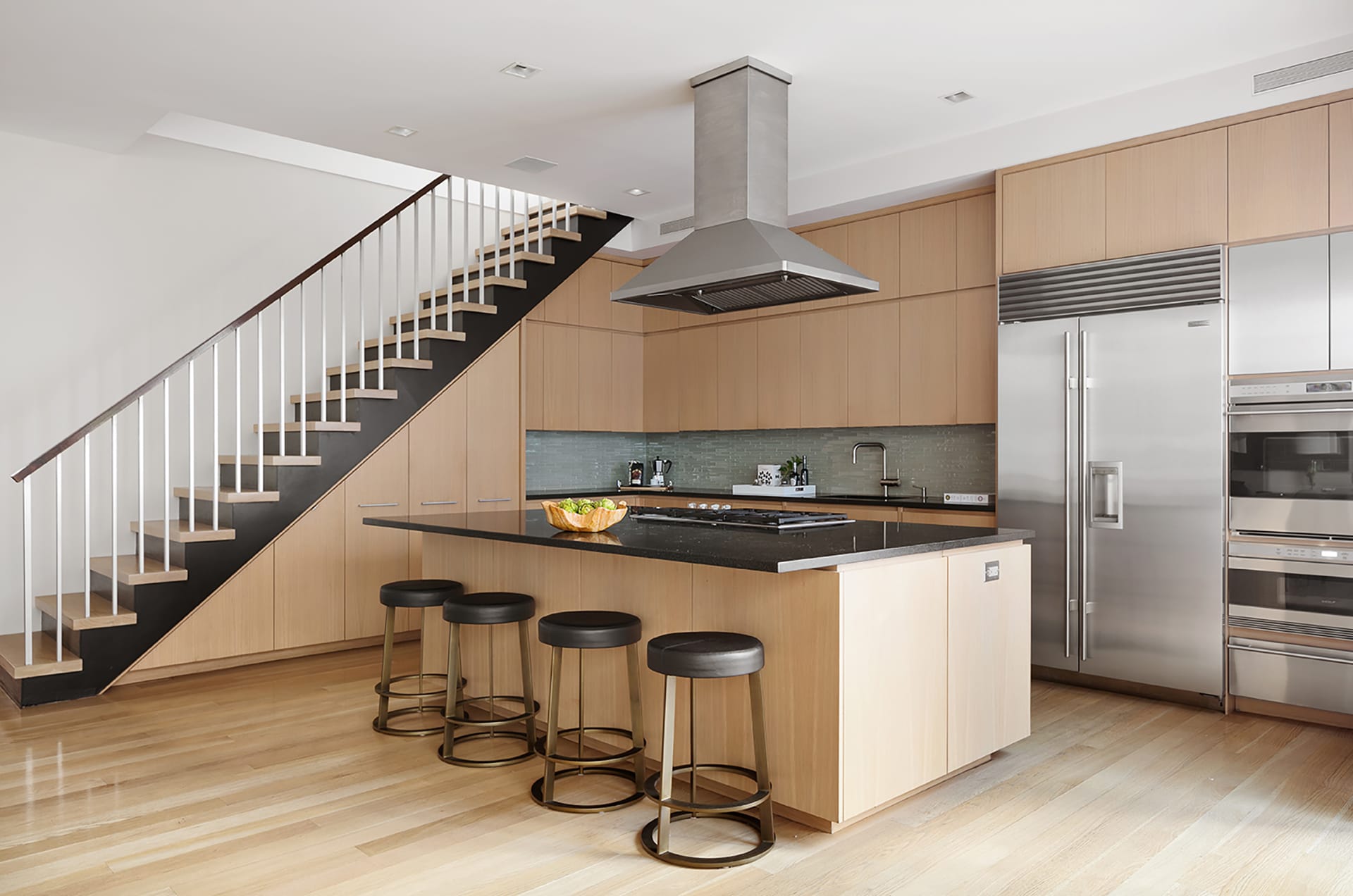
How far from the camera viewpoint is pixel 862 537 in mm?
3252

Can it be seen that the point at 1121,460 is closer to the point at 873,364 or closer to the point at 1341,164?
the point at 1341,164

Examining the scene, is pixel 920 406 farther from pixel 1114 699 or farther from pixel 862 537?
pixel 862 537

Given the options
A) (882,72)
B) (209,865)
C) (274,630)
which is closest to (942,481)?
(882,72)

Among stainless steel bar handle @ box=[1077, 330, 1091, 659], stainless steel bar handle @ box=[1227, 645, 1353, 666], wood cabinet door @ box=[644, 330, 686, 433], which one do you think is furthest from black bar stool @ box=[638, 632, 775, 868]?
wood cabinet door @ box=[644, 330, 686, 433]

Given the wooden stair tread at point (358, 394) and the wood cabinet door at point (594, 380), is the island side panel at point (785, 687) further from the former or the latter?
the wood cabinet door at point (594, 380)

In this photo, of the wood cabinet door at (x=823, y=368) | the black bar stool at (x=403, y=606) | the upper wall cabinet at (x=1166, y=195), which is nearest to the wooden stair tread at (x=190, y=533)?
the black bar stool at (x=403, y=606)

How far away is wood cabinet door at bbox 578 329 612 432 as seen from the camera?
7215 mm

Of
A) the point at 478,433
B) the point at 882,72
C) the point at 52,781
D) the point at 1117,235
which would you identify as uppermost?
the point at 882,72

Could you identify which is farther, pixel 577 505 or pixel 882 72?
pixel 882 72

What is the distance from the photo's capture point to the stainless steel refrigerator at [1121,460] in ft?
14.2

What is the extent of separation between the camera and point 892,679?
3002 millimetres

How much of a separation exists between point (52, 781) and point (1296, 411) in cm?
Answer: 530

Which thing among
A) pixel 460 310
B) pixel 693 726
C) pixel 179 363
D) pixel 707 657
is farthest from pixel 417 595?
pixel 460 310

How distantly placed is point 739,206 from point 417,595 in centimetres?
223
